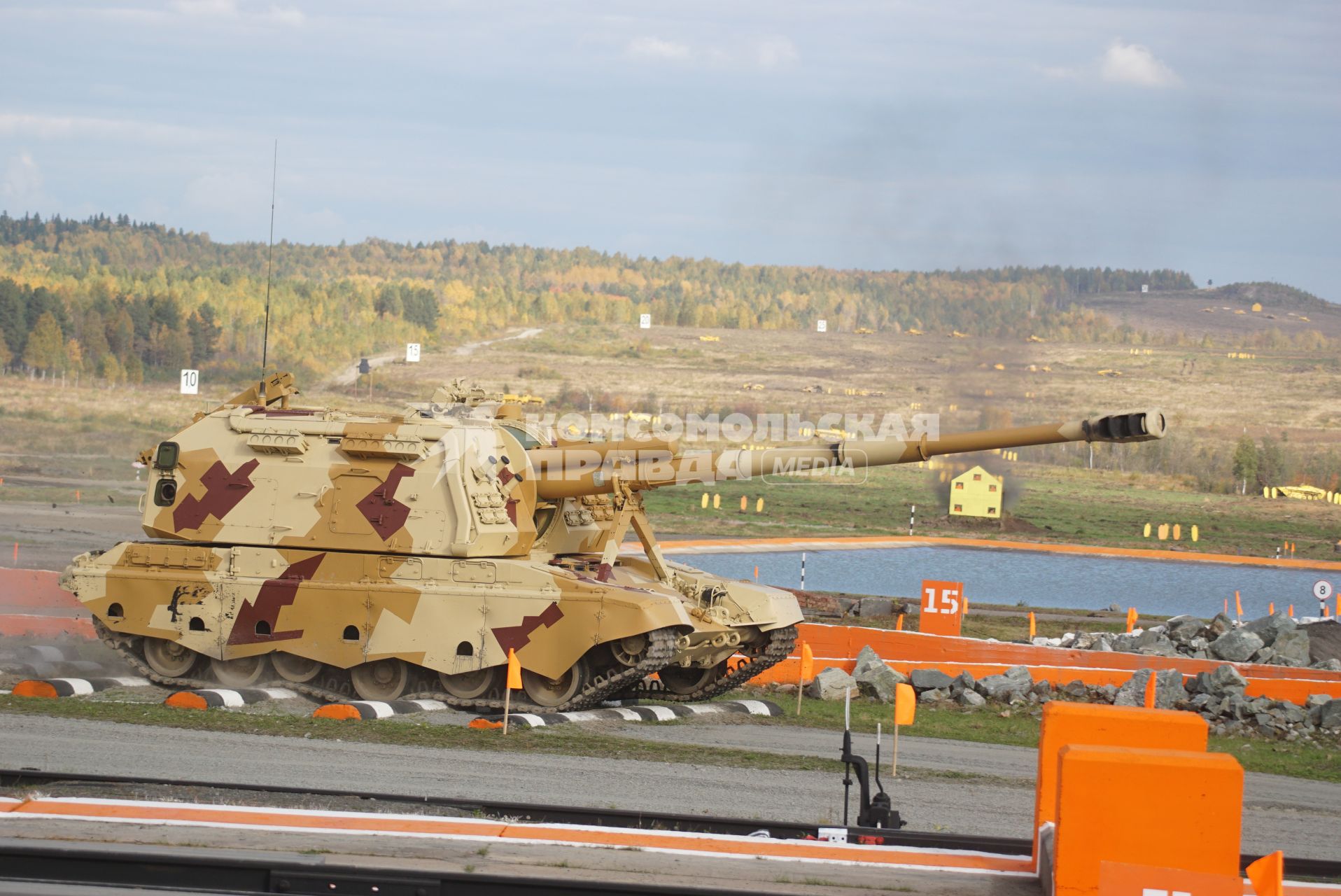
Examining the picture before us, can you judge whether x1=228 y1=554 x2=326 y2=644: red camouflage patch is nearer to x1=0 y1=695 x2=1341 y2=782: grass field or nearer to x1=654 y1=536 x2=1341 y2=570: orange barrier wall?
x1=0 y1=695 x2=1341 y2=782: grass field

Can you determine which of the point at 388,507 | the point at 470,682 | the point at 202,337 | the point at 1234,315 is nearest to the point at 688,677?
the point at 470,682

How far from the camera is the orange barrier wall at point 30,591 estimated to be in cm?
2373

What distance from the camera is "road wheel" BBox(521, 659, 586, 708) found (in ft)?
A: 54.6

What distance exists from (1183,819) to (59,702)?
39.4ft

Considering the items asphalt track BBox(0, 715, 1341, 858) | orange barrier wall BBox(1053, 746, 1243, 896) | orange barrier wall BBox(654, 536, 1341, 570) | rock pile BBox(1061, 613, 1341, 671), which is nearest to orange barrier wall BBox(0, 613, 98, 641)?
asphalt track BBox(0, 715, 1341, 858)

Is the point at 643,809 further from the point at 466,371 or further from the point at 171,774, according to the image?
the point at 466,371

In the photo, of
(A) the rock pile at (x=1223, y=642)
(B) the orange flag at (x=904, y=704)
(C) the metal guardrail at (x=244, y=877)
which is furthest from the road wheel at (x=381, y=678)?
(A) the rock pile at (x=1223, y=642)

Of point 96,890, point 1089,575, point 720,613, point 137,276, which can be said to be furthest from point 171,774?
point 137,276

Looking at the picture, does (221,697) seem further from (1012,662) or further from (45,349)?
(45,349)

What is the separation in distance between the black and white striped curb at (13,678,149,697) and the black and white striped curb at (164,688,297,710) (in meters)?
0.93

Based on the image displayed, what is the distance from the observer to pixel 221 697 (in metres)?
16.3

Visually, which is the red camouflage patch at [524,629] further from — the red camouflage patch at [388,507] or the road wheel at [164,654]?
the road wheel at [164,654]

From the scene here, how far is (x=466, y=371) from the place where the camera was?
3295 inches

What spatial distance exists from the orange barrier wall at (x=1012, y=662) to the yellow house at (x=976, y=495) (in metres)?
33.6
